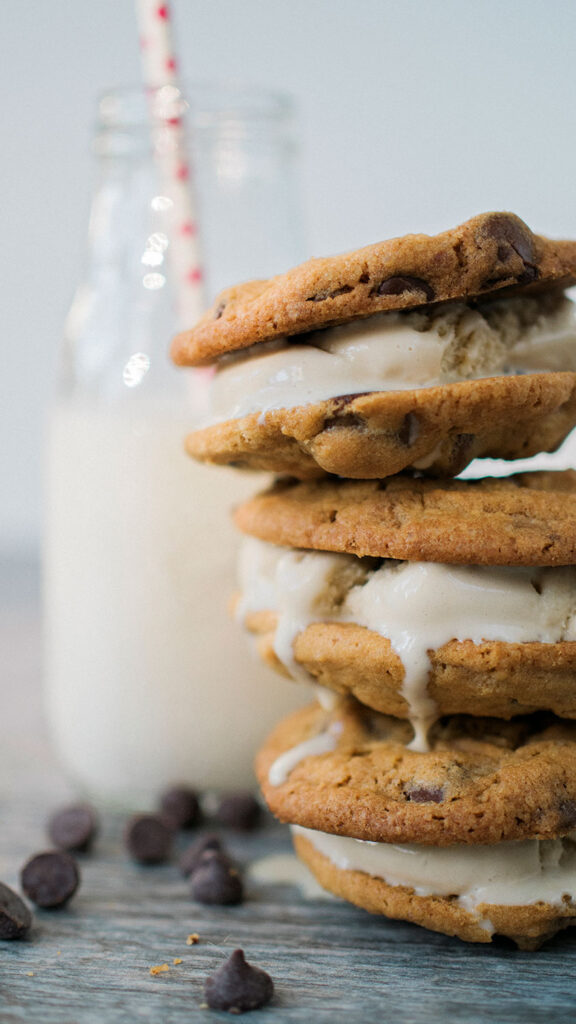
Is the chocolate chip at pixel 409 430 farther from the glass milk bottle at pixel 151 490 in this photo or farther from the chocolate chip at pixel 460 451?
the glass milk bottle at pixel 151 490

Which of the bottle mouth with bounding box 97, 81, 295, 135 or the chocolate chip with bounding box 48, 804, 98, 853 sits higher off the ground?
the bottle mouth with bounding box 97, 81, 295, 135

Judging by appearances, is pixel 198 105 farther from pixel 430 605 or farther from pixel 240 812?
pixel 240 812

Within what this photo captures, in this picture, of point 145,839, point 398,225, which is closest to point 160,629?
point 145,839

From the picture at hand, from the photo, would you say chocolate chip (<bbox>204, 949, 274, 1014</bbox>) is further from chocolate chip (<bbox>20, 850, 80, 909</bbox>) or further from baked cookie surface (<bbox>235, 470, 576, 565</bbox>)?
baked cookie surface (<bbox>235, 470, 576, 565</bbox>)

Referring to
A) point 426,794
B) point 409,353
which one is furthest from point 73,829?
point 409,353

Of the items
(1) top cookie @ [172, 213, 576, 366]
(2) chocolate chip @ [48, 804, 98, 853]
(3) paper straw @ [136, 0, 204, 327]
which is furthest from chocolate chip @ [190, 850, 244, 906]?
(3) paper straw @ [136, 0, 204, 327]
